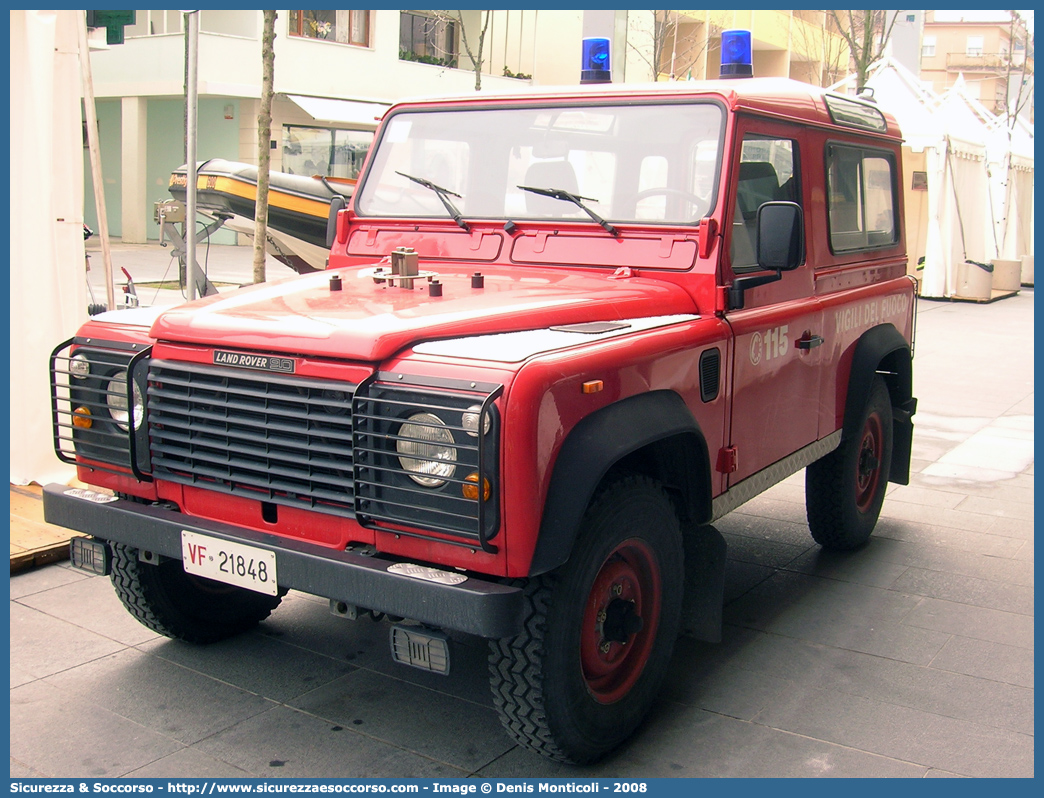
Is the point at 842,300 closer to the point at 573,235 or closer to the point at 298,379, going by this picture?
the point at 573,235

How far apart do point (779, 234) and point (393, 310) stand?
145 centimetres

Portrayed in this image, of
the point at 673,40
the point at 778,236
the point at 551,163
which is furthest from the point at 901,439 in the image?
the point at 673,40

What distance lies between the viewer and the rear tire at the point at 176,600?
13.3 ft

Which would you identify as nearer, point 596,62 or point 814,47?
point 596,62

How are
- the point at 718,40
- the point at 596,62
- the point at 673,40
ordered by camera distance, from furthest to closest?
1. the point at 718,40
2. the point at 673,40
3. the point at 596,62

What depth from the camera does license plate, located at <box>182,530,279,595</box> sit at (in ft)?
10.6

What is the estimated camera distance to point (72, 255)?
605 centimetres

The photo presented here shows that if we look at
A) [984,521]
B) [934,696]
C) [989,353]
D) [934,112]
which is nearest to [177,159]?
[934,112]

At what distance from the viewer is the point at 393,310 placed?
345cm

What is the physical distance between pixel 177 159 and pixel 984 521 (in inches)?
969

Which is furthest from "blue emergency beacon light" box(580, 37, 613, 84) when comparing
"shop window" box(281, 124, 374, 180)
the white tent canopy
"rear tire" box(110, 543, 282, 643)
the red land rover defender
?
"shop window" box(281, 124, 374, 180)

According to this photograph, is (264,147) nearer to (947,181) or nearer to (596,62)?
(596,62)

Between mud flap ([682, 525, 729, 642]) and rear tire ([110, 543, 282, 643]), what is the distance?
5.69ft

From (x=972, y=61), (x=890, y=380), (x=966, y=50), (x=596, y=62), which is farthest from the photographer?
(x=966, y=50)
